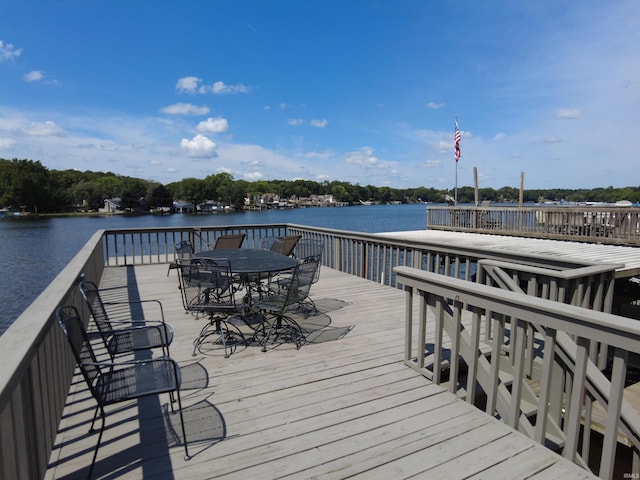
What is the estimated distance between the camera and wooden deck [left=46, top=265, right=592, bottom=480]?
1.77 metres

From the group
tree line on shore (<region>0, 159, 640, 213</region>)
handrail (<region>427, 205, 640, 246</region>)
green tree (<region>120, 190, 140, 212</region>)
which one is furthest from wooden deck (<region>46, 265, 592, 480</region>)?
green tree (<region>120, 190, 140, 212</region>)

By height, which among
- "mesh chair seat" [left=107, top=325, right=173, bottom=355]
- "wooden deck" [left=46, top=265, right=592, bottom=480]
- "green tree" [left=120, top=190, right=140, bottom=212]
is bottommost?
"wooden deck" [left=46, top=265, right=592, bottom=480]

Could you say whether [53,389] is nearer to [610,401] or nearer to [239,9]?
[610,401]

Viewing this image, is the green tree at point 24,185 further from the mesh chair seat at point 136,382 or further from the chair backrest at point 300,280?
the mesh chair seat at point 136,382

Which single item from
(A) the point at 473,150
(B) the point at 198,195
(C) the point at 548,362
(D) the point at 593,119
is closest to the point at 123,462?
(C) the point at 548,362

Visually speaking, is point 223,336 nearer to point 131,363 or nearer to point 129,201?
point 131,363

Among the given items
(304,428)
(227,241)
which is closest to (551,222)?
(227,241)

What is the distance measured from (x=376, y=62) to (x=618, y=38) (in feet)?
34.1

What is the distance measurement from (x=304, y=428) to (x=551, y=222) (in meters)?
12.8

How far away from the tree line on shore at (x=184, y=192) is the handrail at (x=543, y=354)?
171 ft

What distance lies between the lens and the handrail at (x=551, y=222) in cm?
1008

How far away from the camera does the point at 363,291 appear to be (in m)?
5.40

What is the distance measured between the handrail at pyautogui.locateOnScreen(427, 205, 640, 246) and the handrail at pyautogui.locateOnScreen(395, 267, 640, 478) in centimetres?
1005

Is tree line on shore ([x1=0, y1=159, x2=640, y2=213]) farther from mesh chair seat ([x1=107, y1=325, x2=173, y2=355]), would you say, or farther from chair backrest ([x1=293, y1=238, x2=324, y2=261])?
mesh chair seat ([x1=107, y1=325, x2=173, y2=355])
